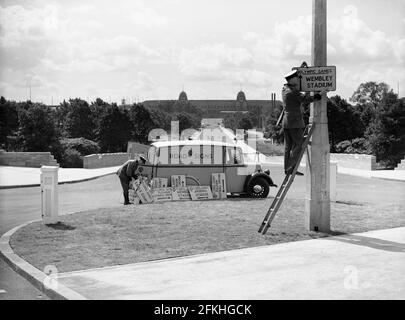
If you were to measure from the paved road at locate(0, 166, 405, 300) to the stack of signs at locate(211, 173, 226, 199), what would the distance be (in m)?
2.69

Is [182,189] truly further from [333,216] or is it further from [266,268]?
[266,268]

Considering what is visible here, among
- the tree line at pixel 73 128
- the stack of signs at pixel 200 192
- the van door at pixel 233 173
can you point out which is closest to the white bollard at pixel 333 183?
the van door at pixel 233 173

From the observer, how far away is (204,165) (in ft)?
54.2

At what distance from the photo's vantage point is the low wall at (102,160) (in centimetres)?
3384

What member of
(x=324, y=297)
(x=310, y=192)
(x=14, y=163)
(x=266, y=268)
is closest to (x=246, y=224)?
(x=310, y=192)

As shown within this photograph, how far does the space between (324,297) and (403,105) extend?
3610 cm

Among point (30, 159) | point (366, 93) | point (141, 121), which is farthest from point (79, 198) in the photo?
point (366, 93)

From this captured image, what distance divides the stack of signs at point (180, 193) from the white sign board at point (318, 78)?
670cm

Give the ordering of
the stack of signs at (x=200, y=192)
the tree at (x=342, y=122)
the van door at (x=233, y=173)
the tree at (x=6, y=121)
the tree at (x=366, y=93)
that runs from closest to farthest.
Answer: the stack of signs at (x=200, y=192) → the van door at (x=233, y=173) → the tree at (x=6, y=121) → the tree at (x=342, y=122) → the tree at (x=366, y=93)

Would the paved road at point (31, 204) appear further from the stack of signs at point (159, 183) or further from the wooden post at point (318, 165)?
the wooden post at point (318, 165)

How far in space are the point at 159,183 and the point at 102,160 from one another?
20.7 m

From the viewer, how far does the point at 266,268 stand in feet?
24.1

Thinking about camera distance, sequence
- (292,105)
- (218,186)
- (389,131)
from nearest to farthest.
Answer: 1. (292,105)
2. (218,186)
3. (389,131)

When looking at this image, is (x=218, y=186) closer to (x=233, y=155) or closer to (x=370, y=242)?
(x=233, y=155)
